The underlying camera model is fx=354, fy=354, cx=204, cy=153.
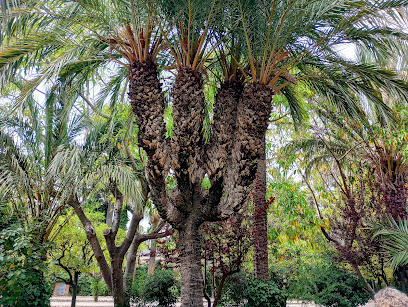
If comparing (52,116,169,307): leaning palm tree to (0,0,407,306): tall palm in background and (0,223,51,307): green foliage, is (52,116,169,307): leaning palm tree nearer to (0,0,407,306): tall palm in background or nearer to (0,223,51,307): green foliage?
(0,223,51,307): green foliage

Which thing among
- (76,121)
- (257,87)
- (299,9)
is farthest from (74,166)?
(299,9)

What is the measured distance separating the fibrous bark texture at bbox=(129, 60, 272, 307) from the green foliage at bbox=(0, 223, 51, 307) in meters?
2.41

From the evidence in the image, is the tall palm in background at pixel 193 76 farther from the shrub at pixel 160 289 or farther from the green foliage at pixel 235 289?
the shrub at pixel 160 289

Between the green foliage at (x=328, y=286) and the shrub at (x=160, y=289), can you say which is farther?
the shrub at (x=160, y=289)

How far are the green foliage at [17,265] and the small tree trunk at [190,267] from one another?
100 inches

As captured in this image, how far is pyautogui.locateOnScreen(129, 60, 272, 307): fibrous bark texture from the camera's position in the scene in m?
5.77

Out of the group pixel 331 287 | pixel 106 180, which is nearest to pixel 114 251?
pixel 106 180

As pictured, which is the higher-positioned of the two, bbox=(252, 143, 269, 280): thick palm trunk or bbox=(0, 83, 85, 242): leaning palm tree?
bbox=(0, 83, 85, 242): leaning palm tree

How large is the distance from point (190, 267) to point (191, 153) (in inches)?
75.0

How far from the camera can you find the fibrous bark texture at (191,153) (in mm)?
5770

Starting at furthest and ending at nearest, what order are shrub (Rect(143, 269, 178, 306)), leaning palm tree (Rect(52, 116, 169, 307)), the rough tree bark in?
shrub (Rect(143, 269, 178, 306)), the rough tree bark, leaning palm tree (Rect(52, 116, 169, 307))

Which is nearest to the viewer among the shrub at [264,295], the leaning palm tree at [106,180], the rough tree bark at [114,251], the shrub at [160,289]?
the shrub at [264,295]

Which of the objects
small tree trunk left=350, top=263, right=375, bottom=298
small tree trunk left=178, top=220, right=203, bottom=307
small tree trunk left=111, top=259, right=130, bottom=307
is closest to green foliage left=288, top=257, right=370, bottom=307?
small tree trunk left=350, top=263, right=375, bottom=298

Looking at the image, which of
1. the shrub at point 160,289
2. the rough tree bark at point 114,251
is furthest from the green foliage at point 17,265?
the shrub at point 160,289
